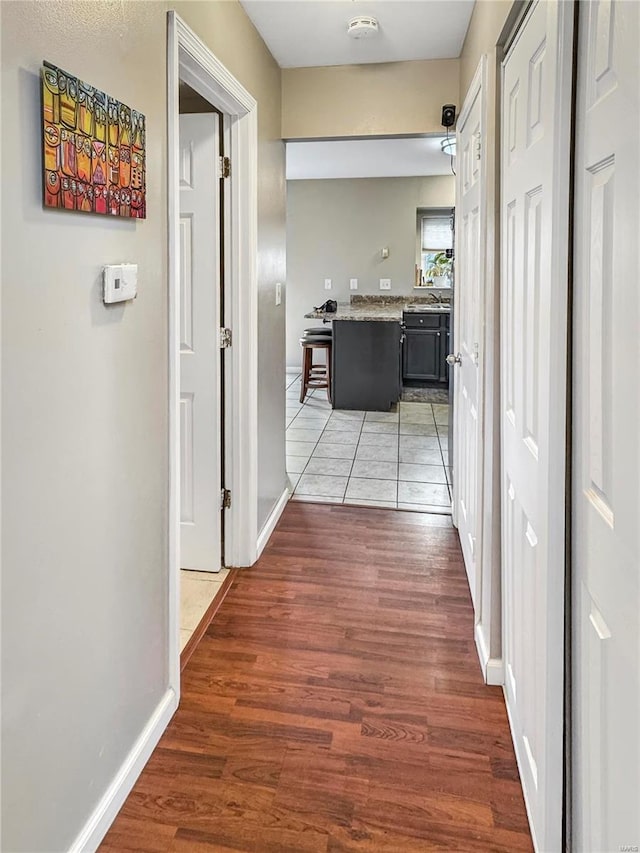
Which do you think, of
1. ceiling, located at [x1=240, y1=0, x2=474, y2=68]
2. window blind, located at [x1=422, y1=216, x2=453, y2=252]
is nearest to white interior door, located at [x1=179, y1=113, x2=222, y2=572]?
ceiling, located at [x1=240, y1=0, x2=474, y2=68]

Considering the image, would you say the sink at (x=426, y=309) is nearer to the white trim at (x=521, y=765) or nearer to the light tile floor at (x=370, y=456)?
the light tile floor at (x=370, y=456)

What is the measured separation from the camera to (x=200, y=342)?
2.66 metres

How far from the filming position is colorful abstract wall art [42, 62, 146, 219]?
113 centimetres

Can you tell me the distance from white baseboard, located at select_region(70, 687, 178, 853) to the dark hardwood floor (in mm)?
30

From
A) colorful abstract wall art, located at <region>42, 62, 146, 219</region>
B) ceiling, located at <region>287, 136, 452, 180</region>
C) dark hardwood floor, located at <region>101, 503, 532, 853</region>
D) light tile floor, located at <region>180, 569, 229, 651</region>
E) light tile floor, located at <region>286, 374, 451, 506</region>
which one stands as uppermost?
ceiling, located at <region>287, 136, 452, 180</region>

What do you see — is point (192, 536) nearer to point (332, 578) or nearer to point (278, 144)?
point (332, 578)

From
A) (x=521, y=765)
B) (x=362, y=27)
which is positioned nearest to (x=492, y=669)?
(x=521, y=765)

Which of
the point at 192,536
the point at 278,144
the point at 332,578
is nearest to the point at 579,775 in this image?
the point at 332,578

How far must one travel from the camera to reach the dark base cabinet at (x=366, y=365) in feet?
19.9

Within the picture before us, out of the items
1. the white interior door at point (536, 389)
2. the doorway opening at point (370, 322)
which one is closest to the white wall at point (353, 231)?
the doorway opening at point (370, 322)

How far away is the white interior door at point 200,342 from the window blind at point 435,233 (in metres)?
5.53

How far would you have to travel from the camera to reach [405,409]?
6.35 meters

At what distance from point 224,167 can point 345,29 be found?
827mm

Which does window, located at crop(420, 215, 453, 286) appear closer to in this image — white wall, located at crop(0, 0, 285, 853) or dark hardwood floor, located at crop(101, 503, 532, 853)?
dark hardwood floor, located at crop(101, 503, 532, 853)
